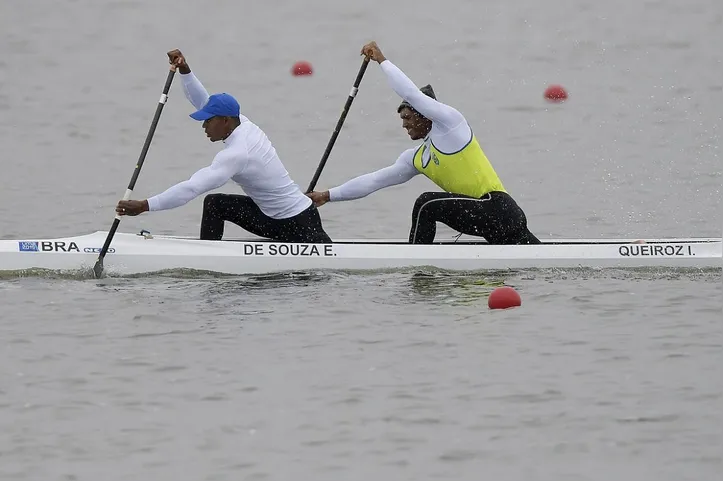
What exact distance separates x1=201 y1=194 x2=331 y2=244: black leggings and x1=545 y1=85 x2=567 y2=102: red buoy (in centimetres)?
1098

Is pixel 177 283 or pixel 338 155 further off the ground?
pixel 338 155

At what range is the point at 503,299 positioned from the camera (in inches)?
502

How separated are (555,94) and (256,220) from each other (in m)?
11.3

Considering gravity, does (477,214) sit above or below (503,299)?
above

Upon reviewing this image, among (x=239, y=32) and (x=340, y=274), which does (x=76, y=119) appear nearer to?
(x=239, y=32)

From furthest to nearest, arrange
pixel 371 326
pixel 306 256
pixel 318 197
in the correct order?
pixel 318 197, pixel 306 256, pixel 371 326

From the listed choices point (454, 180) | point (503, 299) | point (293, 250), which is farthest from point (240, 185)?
point (503, 299)

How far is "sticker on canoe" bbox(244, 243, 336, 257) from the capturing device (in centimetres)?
1396

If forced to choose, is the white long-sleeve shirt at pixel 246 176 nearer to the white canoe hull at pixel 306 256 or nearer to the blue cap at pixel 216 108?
the blue cap at pixel 216 108

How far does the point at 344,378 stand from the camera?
10906 mm

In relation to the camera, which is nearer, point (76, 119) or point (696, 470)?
point (696, 470)

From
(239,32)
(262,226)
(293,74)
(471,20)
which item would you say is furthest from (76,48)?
(262,226)

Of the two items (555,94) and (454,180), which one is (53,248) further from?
(555,94)

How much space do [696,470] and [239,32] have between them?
874 inches
